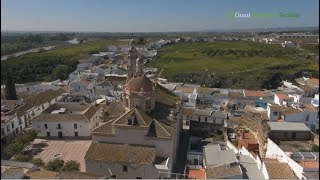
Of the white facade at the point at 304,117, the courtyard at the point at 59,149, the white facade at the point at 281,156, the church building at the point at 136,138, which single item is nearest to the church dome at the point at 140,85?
the church building at the point at 136,138

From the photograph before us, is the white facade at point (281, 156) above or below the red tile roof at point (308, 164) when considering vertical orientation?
below

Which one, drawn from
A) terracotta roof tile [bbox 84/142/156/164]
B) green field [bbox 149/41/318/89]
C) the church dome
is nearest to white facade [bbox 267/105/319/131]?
the church dome

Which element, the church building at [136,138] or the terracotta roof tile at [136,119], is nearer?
the church building at [136,138]

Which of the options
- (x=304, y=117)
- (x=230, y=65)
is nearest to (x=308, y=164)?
(x=304, y=117)

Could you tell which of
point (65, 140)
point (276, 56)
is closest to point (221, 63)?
point (276, 56)

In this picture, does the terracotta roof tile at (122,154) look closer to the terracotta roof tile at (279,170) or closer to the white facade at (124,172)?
the white facade at (124,172)

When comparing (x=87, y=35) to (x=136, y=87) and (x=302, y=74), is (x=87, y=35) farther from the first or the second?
(x=136, y=87)

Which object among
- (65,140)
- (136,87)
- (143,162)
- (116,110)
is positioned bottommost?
(65,140)
